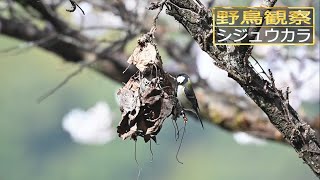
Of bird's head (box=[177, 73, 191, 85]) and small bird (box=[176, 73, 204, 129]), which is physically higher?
bird's head (box=[177, 73, 191, 85])

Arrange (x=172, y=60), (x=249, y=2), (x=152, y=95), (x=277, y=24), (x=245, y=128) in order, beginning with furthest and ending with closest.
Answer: (x=172, y=60) < (x=245, y=128) < (x=249, y=2) < (x=277, y=24) < (x=152, y=95)

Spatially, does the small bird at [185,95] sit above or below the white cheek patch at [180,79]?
below

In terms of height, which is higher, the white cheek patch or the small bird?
the white cheek patch

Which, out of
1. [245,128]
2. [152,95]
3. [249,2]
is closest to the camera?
[152,95]

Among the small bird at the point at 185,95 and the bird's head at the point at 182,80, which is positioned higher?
the bird's head at the point at 182,80

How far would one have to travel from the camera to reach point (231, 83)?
1673mm

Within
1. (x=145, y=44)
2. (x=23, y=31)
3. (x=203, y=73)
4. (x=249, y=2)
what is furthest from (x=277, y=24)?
(x=23, y=31)

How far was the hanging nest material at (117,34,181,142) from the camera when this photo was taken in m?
0.79

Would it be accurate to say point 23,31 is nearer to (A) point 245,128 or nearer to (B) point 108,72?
(B) point 108,72

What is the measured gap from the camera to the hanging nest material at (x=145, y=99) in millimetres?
786

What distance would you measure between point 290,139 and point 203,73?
77cm

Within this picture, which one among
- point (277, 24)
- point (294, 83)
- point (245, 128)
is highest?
point (277, 24)

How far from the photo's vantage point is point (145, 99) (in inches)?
31.1

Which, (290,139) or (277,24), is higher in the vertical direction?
(277,24)
